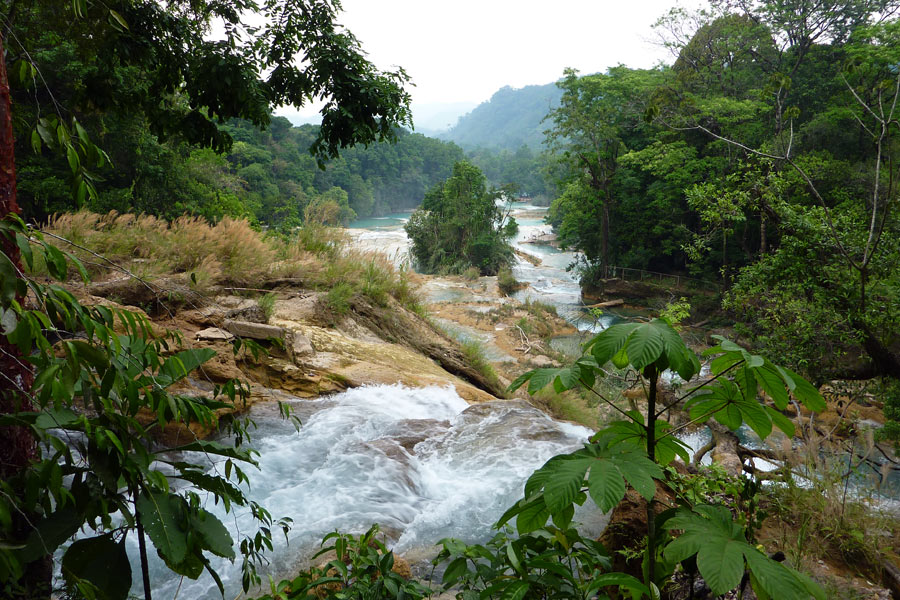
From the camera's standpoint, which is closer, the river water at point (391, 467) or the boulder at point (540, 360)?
the river water at point (391, 467)

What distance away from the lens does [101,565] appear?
124cm

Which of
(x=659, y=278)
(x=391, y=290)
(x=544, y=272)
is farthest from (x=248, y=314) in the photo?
(x=544, y=272)

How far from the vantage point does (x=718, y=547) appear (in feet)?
3.90

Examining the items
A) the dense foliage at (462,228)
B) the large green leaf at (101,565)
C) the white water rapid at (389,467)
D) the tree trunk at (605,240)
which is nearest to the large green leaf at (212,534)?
the large green leaf at (101,565)

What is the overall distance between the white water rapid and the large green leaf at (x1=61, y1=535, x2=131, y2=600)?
1.85 m

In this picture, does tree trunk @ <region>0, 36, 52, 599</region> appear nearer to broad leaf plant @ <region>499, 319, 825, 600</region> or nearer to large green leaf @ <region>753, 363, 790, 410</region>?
broad leaf plant @ <region>499, 319, 825, 600</region>

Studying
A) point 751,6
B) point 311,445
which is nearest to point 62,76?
point 311,445

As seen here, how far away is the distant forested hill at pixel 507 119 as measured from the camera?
14075cm

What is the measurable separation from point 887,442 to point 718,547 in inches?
422

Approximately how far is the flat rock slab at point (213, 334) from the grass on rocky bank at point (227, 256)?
52cm

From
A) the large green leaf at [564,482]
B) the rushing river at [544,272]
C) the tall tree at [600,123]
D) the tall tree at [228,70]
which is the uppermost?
the tall tree at [600,123]

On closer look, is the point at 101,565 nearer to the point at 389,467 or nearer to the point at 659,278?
the point at 389,467

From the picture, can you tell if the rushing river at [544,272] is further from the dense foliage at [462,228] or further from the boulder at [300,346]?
the boulder at [300,346]

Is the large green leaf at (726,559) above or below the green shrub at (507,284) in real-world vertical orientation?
above
